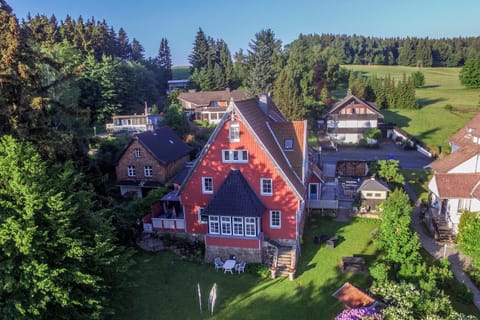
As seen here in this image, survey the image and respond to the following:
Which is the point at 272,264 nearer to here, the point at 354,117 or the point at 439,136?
the point at 354,117

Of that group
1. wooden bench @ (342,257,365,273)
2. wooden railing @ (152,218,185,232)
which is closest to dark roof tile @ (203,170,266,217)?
wooden railing @ (152,218,185,232)

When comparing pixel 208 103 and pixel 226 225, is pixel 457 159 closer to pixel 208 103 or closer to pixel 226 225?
pixel 226 225

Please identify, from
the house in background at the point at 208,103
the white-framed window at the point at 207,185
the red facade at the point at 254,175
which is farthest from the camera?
the house in background at the point at 208,103

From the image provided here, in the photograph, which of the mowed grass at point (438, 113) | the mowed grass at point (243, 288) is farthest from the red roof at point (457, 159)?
the mowed grass at point (438, 113)

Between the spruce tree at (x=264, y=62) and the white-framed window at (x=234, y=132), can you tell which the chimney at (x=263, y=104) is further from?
the spruce tree at (x=264, y=62)

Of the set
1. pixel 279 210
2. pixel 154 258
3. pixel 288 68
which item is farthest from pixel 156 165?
pixel 288 68

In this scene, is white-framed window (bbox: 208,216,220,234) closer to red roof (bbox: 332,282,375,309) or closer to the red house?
the red house

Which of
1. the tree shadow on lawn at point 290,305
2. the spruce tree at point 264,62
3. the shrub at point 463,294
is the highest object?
the spruce tree at point 264,62
